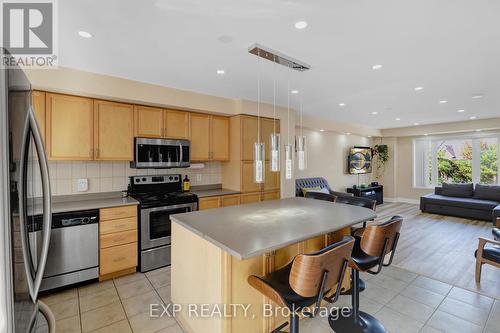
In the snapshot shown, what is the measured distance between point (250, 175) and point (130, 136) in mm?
2028

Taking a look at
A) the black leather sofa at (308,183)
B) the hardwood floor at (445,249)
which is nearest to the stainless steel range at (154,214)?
the black leather sofa at (308,183)

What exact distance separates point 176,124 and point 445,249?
4.90 meters

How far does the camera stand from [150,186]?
3678 mm

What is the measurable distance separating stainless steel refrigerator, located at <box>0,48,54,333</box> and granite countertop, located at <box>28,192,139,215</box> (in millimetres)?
1777

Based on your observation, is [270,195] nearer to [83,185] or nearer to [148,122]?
[148,122]

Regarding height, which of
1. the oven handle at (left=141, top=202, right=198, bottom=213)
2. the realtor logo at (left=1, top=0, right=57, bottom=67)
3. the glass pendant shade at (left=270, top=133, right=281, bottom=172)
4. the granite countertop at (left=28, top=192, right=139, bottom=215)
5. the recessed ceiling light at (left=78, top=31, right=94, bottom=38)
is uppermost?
the recessed ceiling light at (left=78, top=31, right=94, bottom=38)

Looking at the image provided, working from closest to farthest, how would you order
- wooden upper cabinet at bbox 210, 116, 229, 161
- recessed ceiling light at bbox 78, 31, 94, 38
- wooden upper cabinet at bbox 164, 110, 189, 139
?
1. recessed ceiling light at bbox 78, 31, 94, 38
2. wooden upper cabinet at bbox 164, 110, 189, 139
3. wooden upper cabinet at bbox 210, 116, 229, 161

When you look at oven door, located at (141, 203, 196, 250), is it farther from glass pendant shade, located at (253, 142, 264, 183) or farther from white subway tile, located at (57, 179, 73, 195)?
glass pendant shade, located at (253, 142, 264, 183)

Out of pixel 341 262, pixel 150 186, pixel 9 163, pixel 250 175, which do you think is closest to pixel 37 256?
pixel 9 163

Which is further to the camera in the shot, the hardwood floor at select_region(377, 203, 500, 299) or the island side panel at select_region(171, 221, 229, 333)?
the hardwood floor at select_region(377, 203, 500, 299)

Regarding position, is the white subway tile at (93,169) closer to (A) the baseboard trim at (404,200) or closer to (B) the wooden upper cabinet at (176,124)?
(B) the wooden upper cabinet at (176,124)

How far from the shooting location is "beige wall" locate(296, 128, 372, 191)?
6.58 metres

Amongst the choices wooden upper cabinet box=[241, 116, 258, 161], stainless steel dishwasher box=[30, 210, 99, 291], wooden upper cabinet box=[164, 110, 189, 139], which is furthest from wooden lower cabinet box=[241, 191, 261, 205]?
stainless steel dishwasher box=[30, 210, 99, 291]

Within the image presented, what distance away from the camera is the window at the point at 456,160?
6.72 metres
